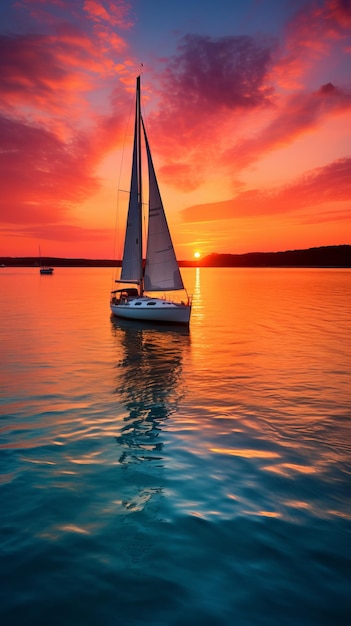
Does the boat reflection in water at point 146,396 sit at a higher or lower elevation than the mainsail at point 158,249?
lower

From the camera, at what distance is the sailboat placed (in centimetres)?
3212

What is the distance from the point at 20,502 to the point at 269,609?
531 centimetres

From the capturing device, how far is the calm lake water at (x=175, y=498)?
19.4 ft

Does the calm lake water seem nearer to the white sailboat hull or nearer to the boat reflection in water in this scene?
the boat reflection in water

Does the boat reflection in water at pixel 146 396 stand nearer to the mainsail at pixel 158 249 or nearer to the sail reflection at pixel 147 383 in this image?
the sail reflection at pixel 147 383

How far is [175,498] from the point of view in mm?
8578

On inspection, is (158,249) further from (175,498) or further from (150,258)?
(175,498)

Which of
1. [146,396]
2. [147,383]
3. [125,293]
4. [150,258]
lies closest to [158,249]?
[150,258]

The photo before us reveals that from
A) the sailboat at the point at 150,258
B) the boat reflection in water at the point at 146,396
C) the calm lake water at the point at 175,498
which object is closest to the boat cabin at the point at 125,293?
the sailboat at the point at 150,258

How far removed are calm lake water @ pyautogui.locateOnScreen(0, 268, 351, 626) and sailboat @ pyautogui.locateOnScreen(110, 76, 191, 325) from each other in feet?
41.4

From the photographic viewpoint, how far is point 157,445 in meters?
11.4

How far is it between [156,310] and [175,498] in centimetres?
2374

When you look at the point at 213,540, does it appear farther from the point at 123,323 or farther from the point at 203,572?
the point at 123,323

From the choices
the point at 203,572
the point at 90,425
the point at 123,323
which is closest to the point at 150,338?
the point at 123,323
